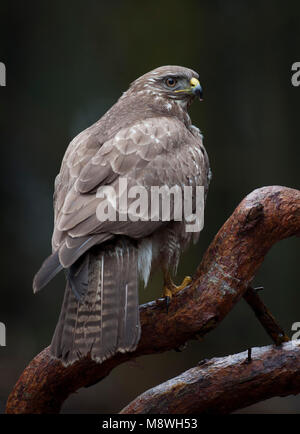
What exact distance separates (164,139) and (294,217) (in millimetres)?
662

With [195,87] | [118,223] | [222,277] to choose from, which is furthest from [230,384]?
[195,87]

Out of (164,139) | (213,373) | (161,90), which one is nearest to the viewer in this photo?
(213,373)

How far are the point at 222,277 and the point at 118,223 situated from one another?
443 millimetres

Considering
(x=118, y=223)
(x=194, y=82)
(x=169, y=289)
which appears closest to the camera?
(x=118, y=223)

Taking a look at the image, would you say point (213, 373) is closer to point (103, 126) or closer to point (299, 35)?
point (103, 126)

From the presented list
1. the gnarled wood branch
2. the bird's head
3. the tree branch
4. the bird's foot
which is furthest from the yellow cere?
the tree branch

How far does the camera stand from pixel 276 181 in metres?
5.14

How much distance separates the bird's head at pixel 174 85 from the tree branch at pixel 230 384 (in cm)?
135

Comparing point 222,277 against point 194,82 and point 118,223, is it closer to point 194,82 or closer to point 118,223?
point 118,223

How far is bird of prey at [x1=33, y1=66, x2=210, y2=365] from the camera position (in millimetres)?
2023

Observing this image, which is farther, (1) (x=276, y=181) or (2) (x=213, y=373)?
(1) (x=276, y=181)

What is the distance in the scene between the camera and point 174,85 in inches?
119

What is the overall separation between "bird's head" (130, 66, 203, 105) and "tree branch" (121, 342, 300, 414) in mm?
1348
